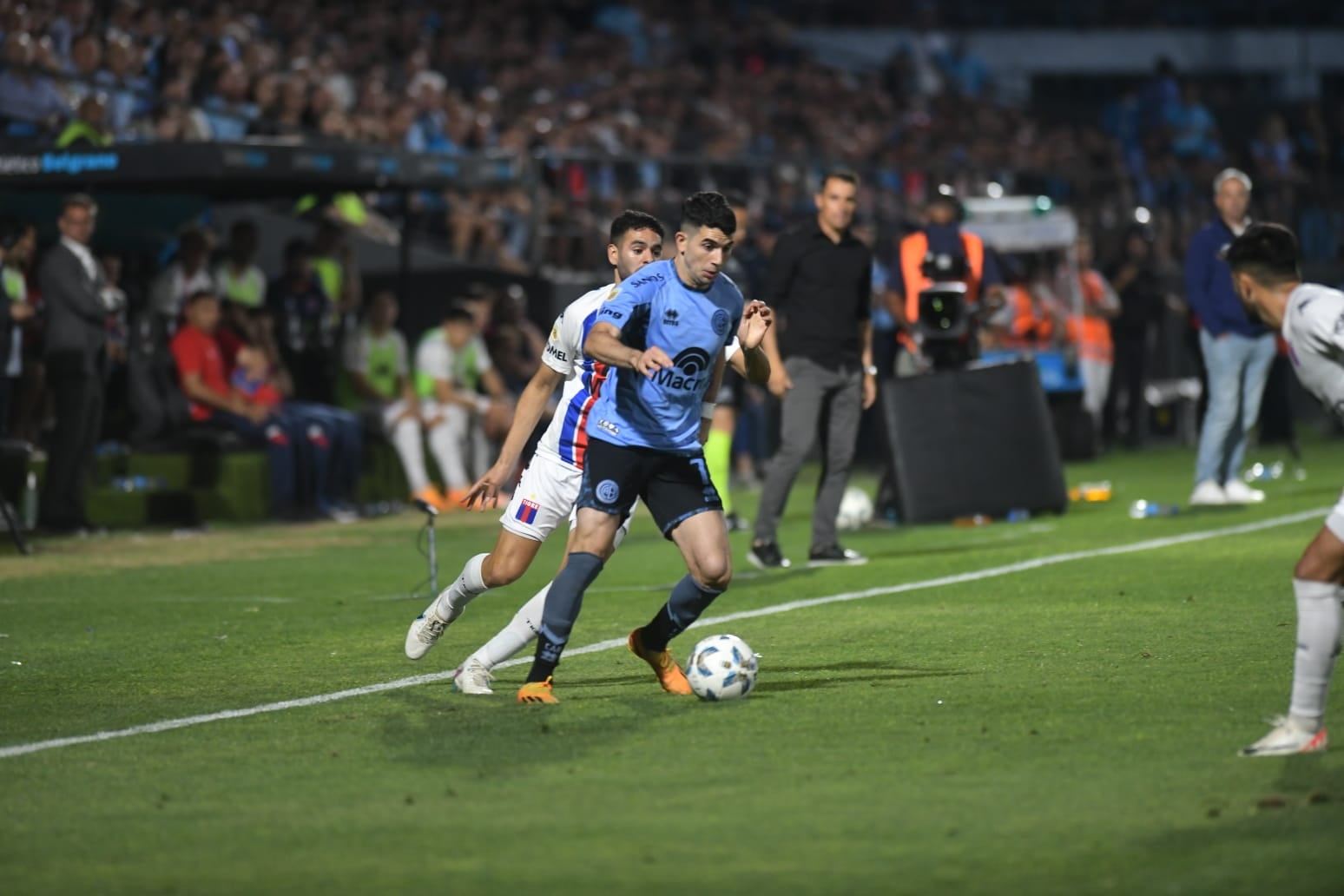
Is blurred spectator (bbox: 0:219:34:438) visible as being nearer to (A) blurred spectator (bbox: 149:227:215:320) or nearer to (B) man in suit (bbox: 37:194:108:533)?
(B) man in suit (bbox: 37:194:108:533)

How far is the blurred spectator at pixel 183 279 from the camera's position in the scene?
18.0m

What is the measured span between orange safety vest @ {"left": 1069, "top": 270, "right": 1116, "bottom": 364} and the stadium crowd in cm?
11

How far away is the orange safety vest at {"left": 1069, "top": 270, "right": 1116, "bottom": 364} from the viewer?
24.4m

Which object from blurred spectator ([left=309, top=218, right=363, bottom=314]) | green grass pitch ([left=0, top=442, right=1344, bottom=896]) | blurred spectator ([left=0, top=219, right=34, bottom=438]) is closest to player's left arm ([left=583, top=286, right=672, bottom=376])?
green grass pitch ([left=0, top=442, right=1344, bottom=896])

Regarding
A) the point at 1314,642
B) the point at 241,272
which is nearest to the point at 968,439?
the point at 241,272

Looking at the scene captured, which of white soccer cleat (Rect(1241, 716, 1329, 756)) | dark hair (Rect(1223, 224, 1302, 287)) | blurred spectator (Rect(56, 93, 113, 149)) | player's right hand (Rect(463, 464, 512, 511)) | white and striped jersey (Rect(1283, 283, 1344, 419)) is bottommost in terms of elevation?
white soccer cleat (Rect(1241, 716, 1329, 756))

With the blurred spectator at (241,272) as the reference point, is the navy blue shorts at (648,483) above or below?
below

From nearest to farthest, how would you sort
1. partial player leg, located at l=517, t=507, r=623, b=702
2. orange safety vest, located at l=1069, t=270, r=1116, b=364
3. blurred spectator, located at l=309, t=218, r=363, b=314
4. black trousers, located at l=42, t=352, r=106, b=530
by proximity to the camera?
partial player leg, located at l=517, t=507, r=623, b=702
black trousers, located at l=42, t=352, r=106, b=530
blurred spectator, located at l=309, t=218, r=363, b=314
orange safety vest, located at l=1069, t=270, r=1116, b=364

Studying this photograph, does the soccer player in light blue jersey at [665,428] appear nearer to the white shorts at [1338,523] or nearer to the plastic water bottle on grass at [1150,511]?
the white shorts at [1338,523]

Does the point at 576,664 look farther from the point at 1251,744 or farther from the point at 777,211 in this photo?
the point at 777,211

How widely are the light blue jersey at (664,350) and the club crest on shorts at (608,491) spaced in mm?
155

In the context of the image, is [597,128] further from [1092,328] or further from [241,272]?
[241,272]

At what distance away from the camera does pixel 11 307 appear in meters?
15.8

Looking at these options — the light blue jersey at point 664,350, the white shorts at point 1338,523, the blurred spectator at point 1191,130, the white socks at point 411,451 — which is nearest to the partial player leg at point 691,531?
the light blue jersey at point 664,350
